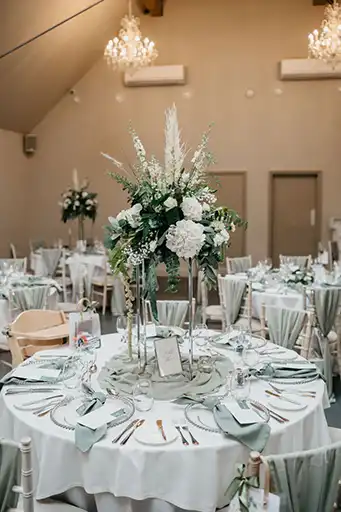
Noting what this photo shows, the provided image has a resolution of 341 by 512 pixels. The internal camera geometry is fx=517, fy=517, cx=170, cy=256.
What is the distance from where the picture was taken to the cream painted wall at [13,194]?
10.0 m

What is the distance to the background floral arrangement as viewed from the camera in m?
2.40

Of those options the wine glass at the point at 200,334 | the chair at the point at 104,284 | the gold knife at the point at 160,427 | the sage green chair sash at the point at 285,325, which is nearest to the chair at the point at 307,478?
the gold knife at the point at 160,427

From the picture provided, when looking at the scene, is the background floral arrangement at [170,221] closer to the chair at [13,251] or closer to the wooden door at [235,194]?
the chair at [13,251]

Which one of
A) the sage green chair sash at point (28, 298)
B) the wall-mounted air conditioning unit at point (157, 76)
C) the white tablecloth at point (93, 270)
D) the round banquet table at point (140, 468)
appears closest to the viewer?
the round banquet table at point (140, 468)

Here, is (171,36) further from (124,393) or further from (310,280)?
(124,393)

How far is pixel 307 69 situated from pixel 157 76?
2916 mm

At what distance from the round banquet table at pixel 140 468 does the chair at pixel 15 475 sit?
19 cm

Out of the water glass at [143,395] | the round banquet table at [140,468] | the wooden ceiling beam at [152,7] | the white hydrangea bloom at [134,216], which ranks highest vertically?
the wooden ceiling beam at [152,7]

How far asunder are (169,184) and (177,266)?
15.4 inches

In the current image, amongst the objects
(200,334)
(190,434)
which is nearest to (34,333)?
(200,334)

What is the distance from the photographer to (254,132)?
1041 cm

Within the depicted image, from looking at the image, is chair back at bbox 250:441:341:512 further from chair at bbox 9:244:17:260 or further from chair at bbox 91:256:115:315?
chair at bbox 9:244:17:260

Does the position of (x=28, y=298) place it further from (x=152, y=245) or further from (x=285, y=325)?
(x=152, y=245)

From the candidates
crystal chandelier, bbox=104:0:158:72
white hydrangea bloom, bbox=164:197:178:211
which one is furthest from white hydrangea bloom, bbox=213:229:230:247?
crystal chandelier, bbox=104:0:158:72
